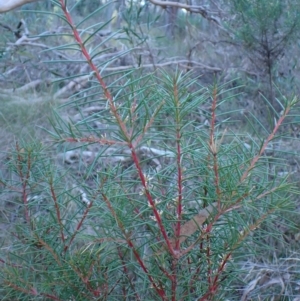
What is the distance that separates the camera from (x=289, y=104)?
1.44 meters

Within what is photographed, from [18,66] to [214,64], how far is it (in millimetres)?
1549

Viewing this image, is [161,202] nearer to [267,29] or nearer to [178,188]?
[178,188]

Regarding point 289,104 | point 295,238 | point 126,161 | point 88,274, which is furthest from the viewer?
point 126,161

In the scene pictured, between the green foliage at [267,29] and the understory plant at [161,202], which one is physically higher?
the understory plant at [161,202]

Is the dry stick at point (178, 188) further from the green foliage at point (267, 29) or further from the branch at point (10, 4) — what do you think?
the green foliage at point (267, 29)

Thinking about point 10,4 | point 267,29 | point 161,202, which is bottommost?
point 267,29

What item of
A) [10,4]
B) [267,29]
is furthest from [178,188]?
[267,29]

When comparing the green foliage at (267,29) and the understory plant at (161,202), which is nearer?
the understory plant at (161,202)

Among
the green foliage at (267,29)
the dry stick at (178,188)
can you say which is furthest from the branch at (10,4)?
the green foliage at (267,29)

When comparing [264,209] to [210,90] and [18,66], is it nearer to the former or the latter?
[210,90]

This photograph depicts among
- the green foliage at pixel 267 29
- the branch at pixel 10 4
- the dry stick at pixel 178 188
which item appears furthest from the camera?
the green foliage at pixel 267 29

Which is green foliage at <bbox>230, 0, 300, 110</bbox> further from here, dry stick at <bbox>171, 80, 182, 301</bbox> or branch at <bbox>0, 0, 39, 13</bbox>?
dry stick at <bbox>171, 80, 182, 301</bbox>

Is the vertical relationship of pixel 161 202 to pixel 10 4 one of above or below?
below

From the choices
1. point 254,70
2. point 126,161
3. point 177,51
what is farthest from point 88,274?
point 177,51
